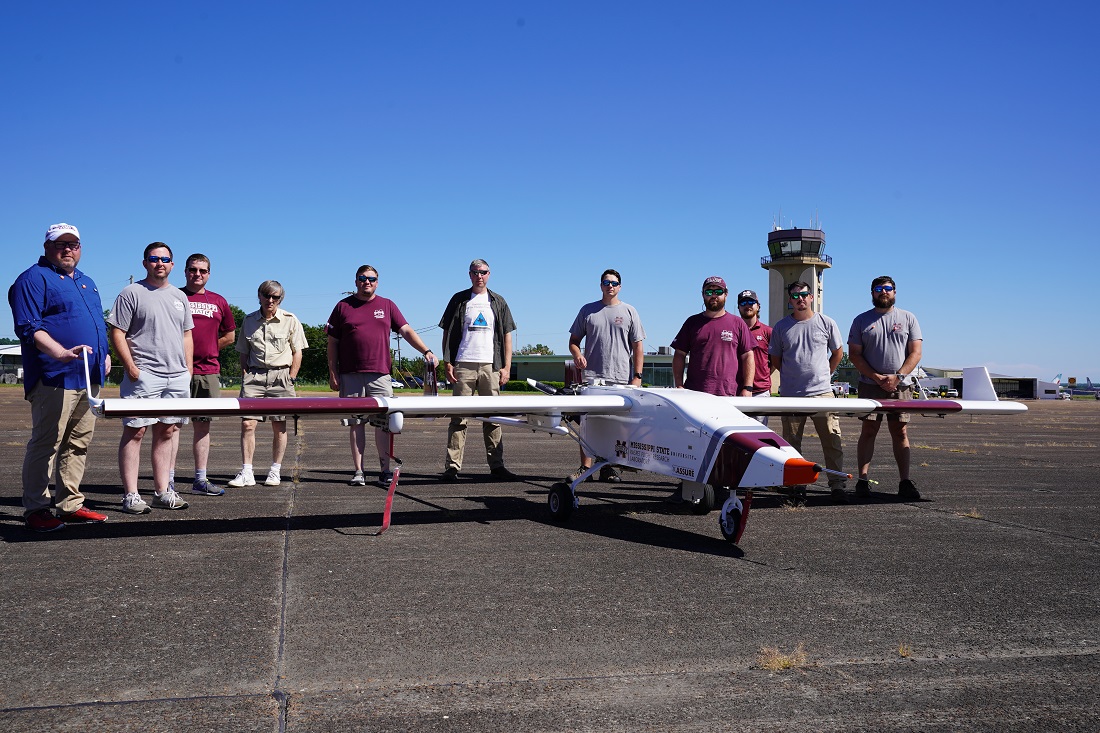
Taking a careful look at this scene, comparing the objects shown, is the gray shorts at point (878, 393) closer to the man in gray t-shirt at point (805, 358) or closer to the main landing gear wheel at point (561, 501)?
the man in gray t-shirt at point (805, 358)

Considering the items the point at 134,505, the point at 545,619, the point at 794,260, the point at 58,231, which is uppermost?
the point at 794,260

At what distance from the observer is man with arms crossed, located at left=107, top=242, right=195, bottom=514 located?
700 centimetres

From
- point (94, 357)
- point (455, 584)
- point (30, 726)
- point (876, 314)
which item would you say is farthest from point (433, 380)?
point (30, 726)

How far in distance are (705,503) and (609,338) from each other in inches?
106

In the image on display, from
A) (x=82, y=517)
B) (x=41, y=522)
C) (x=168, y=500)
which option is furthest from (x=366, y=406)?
(x=41, y=522)

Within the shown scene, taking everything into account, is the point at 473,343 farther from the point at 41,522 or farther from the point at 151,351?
the point at 41,522

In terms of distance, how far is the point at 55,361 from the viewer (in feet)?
20.4

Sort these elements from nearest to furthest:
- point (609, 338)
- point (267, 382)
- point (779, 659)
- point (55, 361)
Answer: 1. point (779, 659)
2. point (55, 361)
3. point (267, 382)
4. point (609, 338)

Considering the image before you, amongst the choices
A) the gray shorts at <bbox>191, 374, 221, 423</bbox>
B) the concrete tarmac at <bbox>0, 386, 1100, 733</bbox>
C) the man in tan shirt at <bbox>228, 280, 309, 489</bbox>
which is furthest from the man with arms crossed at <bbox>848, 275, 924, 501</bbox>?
the gray shorts at <bbox>191, 374, 221, 423</bbox>

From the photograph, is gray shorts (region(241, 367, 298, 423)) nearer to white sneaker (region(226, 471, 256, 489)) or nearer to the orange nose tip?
white sneaker (region(226, 471, 256, 489))

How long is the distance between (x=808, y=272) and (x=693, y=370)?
93.1 metres

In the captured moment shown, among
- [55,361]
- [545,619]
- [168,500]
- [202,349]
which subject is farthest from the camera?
[202,349]

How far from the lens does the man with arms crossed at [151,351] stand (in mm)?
6996

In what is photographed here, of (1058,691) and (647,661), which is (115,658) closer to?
(647,661)
